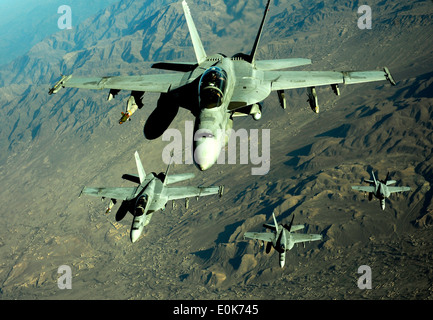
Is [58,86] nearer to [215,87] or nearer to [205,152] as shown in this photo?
[215,87]

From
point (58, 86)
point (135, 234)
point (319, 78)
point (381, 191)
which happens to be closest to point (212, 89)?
point (319, 78)

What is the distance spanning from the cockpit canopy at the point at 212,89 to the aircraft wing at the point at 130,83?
4.41 meters

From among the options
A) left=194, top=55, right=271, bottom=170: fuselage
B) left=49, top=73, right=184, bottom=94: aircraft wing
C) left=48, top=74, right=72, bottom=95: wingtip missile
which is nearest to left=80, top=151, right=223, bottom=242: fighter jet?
left=194, top=55, right=271, bottom=170: fuselage

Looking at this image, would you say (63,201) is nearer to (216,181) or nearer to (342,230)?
(216,181)

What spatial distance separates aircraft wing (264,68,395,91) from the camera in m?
25.0

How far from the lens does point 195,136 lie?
18.8 metres

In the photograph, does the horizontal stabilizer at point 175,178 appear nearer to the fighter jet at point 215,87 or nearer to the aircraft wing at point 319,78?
the fighter jet at point 215,87

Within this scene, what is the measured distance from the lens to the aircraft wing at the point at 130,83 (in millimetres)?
25000

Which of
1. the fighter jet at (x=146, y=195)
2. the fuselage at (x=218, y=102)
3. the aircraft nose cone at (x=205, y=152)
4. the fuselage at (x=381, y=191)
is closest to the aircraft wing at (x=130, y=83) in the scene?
the fuselage at (x=218, y=102)

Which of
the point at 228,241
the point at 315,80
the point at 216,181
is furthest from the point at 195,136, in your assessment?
the point at 216,181

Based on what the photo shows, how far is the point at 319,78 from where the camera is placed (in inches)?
1008

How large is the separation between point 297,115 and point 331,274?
104911mm

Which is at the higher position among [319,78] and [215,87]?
[319,78]

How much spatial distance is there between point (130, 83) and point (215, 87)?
349 inches
